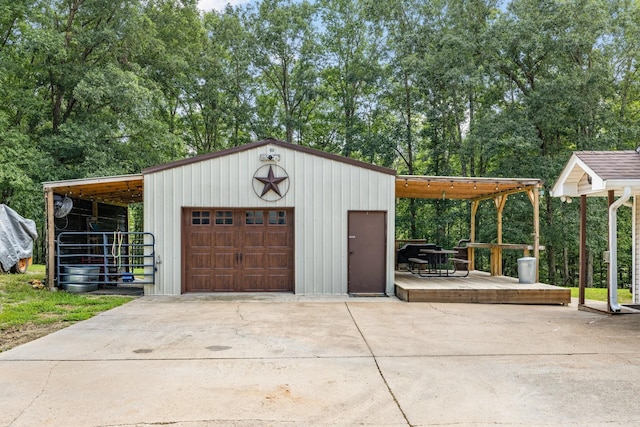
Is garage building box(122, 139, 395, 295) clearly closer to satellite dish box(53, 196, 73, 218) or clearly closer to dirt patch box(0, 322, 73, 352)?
satellite dish box(53, 196, 73, 218)

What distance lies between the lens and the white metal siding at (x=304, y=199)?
968cm

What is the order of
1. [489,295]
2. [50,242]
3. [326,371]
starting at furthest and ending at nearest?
[50,242]
[489,295]
[326,371]

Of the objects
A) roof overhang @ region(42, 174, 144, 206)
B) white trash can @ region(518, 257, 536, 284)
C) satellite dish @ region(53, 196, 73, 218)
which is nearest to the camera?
roof overhang @ region(42, 174, 144, 206)

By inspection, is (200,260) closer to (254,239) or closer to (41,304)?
(254,239)

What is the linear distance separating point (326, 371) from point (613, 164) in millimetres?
5979

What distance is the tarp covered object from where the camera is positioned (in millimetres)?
11539

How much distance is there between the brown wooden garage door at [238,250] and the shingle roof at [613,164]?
18.7 ft

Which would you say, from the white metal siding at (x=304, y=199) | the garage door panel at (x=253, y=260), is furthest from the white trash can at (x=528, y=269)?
the garage door panel at (x=253, y=260)

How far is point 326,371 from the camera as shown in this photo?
14.6 feet

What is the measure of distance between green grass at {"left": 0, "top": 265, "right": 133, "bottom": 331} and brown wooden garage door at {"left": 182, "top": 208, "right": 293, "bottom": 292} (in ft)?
5.31

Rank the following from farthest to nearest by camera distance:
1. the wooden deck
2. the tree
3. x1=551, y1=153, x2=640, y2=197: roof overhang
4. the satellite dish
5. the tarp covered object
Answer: the tree
the tarp covered object
the satellite dish
the wooden deck
x1=551, y1=153, x2=640, y2=197: roof overhang

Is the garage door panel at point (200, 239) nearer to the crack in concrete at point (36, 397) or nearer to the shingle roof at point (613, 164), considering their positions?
the crack in concrete at point (36, 397)

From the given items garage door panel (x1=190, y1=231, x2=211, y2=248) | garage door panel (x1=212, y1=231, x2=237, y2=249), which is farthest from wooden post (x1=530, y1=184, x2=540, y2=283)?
garage door panel (x1=190, y1=231, x2=211, y2=248)

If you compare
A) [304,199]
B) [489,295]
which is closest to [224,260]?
[304,199]
